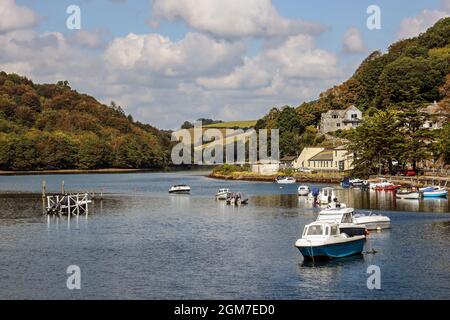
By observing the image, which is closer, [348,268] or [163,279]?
[163,279]

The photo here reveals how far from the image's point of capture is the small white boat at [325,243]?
48.1m

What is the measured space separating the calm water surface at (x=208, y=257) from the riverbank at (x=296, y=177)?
63.9 m

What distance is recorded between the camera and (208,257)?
→ 168 feet

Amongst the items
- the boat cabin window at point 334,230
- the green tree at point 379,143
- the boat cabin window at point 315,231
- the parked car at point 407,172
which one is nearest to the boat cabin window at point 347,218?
the boat cabin window at point 334,230

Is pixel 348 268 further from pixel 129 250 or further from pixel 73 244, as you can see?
pixel 73 244

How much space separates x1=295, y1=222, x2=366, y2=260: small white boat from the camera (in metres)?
48.1

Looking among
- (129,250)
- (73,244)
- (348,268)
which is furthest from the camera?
(73,244)

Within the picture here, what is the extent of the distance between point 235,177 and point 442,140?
63035 millimetres

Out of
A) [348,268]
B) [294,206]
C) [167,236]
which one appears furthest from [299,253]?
[294,206]

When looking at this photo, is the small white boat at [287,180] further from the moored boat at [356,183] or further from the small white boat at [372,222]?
the small white boat at [372,222]

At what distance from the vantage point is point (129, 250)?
55.2m

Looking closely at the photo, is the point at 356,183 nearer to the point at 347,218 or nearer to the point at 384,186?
the point at 384,186

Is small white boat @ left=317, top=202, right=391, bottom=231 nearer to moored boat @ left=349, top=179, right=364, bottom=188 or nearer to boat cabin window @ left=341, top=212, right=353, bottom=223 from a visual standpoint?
boat cabin window @ left=341, top=212, right=353, bottom=223
